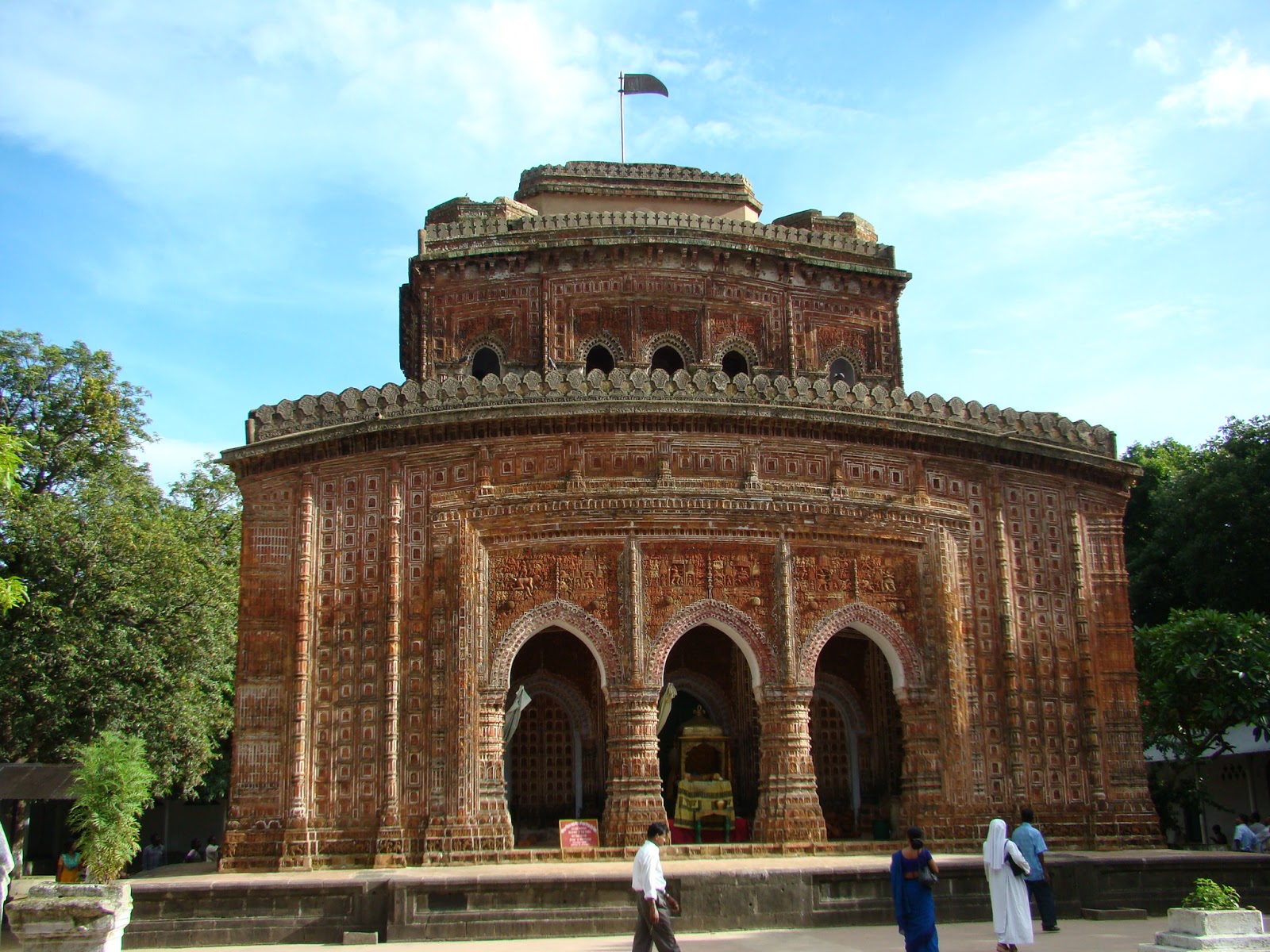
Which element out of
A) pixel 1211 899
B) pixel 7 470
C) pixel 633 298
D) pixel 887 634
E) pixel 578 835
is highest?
pixel 633 298

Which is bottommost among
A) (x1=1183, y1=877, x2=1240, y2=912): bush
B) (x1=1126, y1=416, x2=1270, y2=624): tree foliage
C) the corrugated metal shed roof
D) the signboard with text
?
(x1=1183, y1=877, x2=1240, y2=912): bush

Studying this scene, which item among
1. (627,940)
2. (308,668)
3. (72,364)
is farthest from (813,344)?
(72,364)

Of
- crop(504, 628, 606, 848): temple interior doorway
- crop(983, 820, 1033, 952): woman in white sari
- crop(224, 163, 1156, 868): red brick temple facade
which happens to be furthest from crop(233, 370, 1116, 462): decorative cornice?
crop(983, 820, 1033, 952): woman in white sari

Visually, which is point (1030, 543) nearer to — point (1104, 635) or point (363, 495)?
point (1104, 635)

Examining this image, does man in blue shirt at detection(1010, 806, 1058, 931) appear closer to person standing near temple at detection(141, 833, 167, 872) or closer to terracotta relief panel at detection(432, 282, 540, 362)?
terracotta relief panel at detection(432, 282, 540, 362)

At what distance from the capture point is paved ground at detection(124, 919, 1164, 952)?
10.2 meters

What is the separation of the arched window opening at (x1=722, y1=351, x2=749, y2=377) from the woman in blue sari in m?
10.9

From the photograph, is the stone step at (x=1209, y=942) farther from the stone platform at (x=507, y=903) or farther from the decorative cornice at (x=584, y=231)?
the decorative cornice at (x=584, y=231)

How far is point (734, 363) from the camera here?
1861 cm

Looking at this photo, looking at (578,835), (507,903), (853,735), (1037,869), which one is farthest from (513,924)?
(853,735)

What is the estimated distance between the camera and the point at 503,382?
14992mm

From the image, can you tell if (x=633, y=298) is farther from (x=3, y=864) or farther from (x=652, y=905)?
(x=3, y=864)

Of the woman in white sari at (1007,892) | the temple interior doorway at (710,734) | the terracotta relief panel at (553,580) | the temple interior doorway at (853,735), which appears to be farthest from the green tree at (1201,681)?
the woman in white sari at (1007,892)

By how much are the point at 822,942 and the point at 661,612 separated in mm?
4787
